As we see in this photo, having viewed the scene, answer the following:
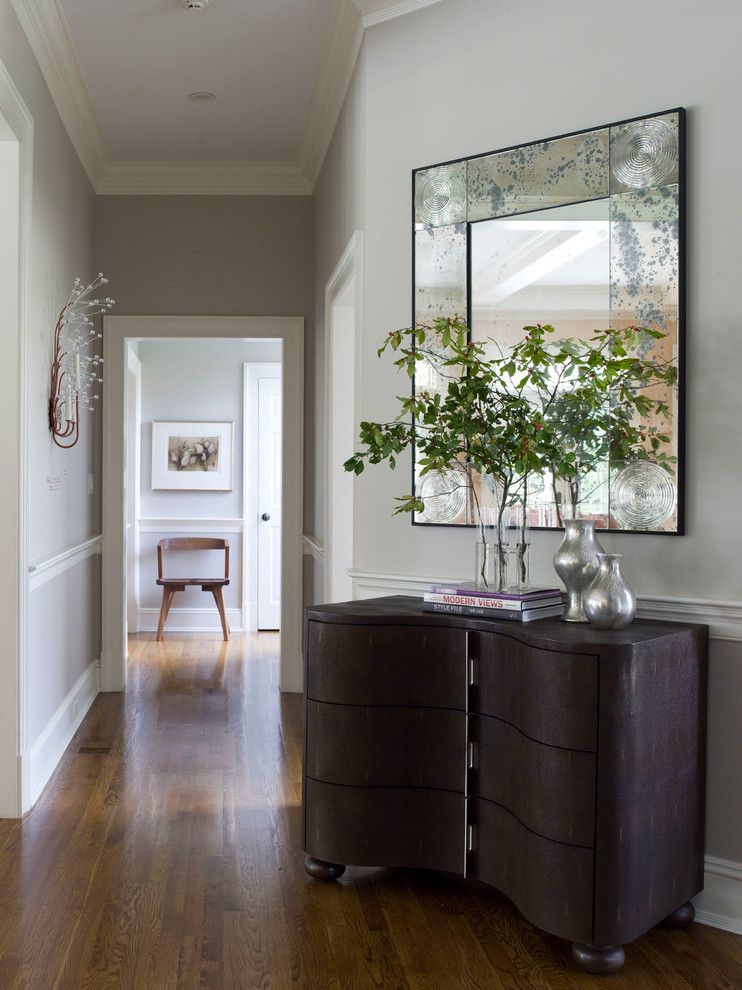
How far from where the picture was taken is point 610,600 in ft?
8.07

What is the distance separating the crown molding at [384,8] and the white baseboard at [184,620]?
4925mm

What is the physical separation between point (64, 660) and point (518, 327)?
269cm

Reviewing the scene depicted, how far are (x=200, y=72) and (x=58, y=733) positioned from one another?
115 inches

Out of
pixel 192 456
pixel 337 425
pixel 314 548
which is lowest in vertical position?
pixel 314 548

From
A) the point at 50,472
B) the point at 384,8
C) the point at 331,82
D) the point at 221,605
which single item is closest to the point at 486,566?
the point at 384,8

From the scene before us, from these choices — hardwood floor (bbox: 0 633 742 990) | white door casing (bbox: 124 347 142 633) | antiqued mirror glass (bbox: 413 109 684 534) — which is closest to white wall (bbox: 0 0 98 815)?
hardwood floor (bbox: 0 633 742 990)

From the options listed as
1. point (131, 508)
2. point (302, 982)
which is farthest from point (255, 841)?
point (131, 508)

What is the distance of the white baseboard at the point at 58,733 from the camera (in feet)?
11.9

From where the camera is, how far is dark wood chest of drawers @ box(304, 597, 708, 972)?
2.31m

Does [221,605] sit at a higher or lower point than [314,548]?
lower

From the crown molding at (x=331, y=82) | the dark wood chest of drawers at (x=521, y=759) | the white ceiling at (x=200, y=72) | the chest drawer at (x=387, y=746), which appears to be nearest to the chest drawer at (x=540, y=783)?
the dark wood chest of drawers at (x=521, y=759)

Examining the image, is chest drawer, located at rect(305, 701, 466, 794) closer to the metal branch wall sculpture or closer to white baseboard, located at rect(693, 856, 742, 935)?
white baseboard, located at rect(693, 856, 742, 935)

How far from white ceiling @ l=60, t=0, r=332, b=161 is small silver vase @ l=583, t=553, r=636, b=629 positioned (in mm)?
2442

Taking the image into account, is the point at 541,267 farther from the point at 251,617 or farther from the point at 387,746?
the point at 251,617
